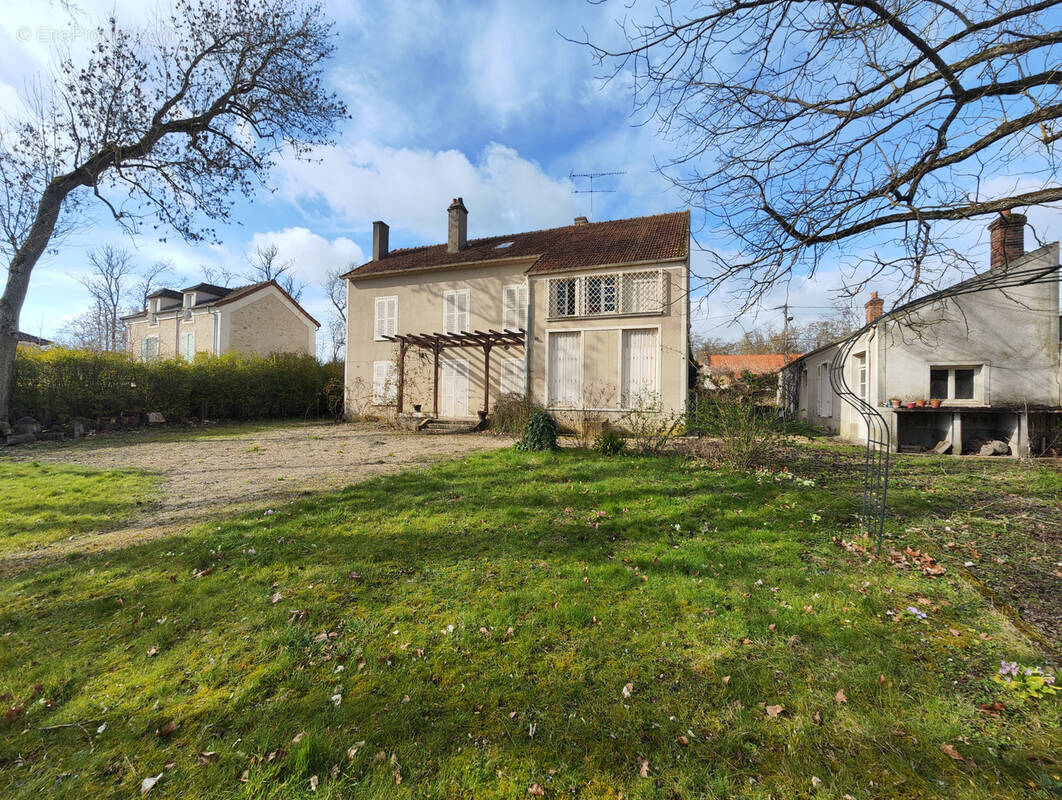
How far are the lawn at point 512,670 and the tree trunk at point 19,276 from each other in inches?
477

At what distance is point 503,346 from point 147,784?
14.2 meters

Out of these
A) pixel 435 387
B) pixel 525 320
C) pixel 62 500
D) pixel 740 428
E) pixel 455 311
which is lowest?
pixel 62 500

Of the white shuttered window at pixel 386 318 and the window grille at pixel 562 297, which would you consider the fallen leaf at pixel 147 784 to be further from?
the white shuttered window at pixel 386 318

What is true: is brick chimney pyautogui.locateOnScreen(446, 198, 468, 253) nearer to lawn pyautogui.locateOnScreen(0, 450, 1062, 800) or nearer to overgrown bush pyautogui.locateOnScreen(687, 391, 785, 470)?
overgrown bush pyautogui.locateOnScreen(687, 391, 785, 470)

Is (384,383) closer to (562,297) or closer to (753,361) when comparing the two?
(562,297)

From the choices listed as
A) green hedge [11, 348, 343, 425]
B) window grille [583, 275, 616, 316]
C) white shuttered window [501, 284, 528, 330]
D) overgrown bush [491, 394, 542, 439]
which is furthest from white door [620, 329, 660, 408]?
green hedge [11, 348, 343, 425]

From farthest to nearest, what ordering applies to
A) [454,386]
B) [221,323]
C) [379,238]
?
[221,323], [379,238], [454,386]

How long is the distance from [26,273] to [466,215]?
1307 cm

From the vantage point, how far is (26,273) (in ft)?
37.8

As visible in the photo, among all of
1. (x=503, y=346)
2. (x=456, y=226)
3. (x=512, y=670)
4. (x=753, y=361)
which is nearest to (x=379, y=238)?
(x=456, y=226)

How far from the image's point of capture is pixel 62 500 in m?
5.52

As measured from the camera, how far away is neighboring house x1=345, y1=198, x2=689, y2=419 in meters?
13.3

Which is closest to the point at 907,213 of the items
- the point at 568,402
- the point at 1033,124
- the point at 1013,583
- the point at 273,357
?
the point at 1033,124

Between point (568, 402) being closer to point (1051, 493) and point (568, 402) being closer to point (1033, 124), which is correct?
point (1051, 493)
